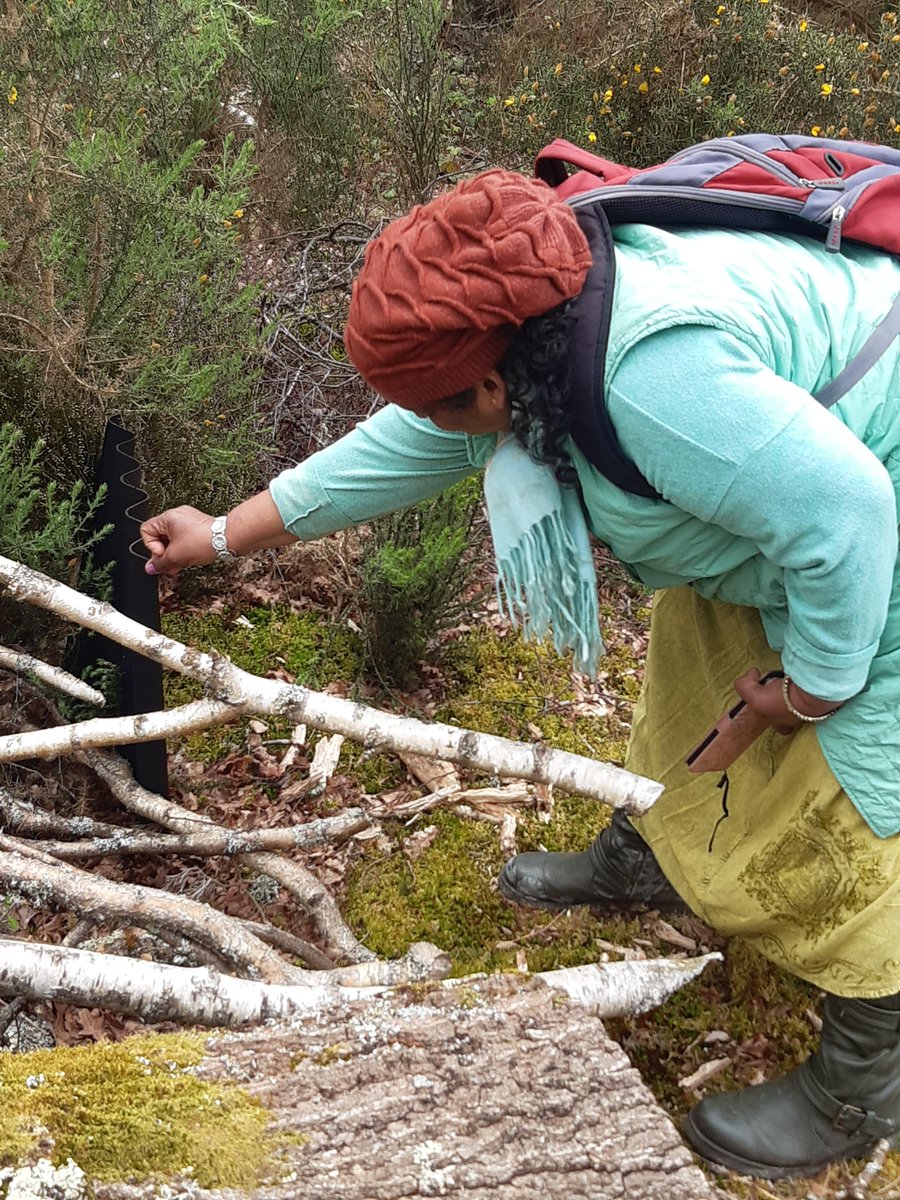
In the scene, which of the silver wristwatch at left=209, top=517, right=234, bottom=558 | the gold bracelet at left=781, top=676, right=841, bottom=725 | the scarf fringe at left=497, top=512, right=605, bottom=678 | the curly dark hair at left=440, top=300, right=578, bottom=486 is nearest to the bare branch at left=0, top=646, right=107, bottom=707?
the silver wristwatch at left=209, top=517, right=234, bottom=558

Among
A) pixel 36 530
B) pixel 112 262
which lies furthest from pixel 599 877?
pixel 112 262

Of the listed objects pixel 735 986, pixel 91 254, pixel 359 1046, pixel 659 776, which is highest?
pixel 91 254

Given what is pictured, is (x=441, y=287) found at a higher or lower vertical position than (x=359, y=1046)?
higher

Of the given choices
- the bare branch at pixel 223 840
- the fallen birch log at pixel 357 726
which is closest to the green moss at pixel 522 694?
the bare branch at pixel 223 840

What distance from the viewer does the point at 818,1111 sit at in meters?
2.08

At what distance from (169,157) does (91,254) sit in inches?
50.7

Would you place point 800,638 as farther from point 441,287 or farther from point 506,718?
point 506,718

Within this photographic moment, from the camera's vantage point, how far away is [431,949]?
8.11 ft

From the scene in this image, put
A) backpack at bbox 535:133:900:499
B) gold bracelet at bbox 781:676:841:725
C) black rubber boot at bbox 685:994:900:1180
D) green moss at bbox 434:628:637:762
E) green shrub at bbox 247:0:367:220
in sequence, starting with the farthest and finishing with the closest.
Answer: green shrub at bbox 247:0:367:220 → green moss at bbox 434:628:637:762 → black rubber boot at bbox 685:994:900:1180 → gold bracelet at bbox 781:676:841:725 → backpack at bbox 535:133:900:499

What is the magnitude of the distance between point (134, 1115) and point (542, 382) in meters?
1.27

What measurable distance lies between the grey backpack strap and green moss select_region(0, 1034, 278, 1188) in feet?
4.78

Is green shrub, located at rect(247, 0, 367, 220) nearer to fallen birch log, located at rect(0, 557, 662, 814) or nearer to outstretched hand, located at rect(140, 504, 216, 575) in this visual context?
outstretched hand, located at rect(140, 504, 216, 575)

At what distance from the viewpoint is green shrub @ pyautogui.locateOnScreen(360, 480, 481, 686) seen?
3240mm

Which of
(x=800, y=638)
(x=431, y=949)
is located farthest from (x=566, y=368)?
(x=431, y=949)
